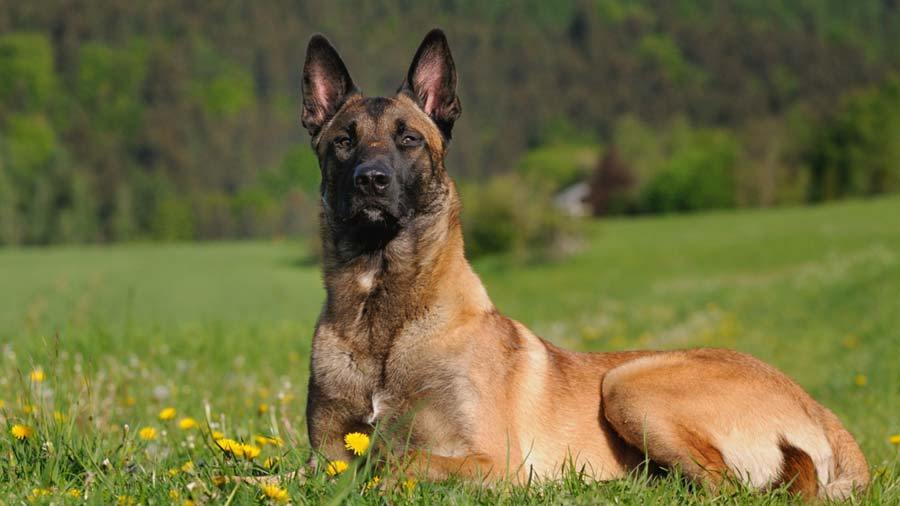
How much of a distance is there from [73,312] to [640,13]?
165068 mm

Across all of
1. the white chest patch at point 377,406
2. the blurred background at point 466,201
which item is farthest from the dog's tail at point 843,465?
the white chest patch at point 377,406

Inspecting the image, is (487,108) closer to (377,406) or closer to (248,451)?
(377,406)

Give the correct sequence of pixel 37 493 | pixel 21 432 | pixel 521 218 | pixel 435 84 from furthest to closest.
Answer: pixel 521 218 → pixel 435 84 → pixel 21 432 → pixel 37 493

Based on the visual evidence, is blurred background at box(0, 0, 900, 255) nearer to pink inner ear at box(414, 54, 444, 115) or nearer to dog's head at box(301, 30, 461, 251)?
dog's head at box(301, 30, 461, 251)

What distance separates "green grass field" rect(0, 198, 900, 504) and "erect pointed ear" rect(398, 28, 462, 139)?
191cm

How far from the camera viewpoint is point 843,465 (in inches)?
171

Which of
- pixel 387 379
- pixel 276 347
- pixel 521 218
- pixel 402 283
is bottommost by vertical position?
pixel 521 218

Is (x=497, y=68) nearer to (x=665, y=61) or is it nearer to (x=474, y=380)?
(x=665, y=61)

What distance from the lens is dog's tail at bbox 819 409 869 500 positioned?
4.14 meters

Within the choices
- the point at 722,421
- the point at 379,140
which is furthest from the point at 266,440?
the point at 722,421

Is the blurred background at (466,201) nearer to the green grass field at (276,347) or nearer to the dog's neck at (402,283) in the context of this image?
the green grass field at (276,347)

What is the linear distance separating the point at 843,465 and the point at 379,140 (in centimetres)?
279

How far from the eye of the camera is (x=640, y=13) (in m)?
164

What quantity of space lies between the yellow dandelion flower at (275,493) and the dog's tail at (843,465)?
2486 millimetres
